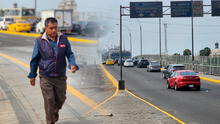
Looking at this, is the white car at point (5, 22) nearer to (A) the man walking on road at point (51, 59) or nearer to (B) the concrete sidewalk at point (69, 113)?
(B) the concrete sidewalk at point (69, 113)

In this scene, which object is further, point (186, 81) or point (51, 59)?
point (186, 81)

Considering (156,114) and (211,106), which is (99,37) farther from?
(156,114)

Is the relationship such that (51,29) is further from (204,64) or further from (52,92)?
(204,64)

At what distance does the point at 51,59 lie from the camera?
9.41 m

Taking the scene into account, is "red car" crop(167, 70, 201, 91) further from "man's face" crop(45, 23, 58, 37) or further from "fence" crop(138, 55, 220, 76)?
"man's face" crop(45, 23, 58, 37)

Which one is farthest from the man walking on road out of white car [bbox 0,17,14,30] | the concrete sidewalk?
white car [bbox 0,17,14,30]

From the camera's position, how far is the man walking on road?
30.9 ft

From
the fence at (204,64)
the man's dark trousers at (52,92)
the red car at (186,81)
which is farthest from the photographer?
the fence at (204,64)

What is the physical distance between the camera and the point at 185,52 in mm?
160125

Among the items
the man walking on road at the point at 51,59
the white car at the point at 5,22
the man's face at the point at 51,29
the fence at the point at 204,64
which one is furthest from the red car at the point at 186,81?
the white car at the point at 5,22

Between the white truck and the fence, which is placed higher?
the white truck

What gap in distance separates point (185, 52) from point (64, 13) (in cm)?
10265

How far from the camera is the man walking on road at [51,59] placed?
941 cm

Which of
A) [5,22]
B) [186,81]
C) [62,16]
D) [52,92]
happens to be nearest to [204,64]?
[62,16]
